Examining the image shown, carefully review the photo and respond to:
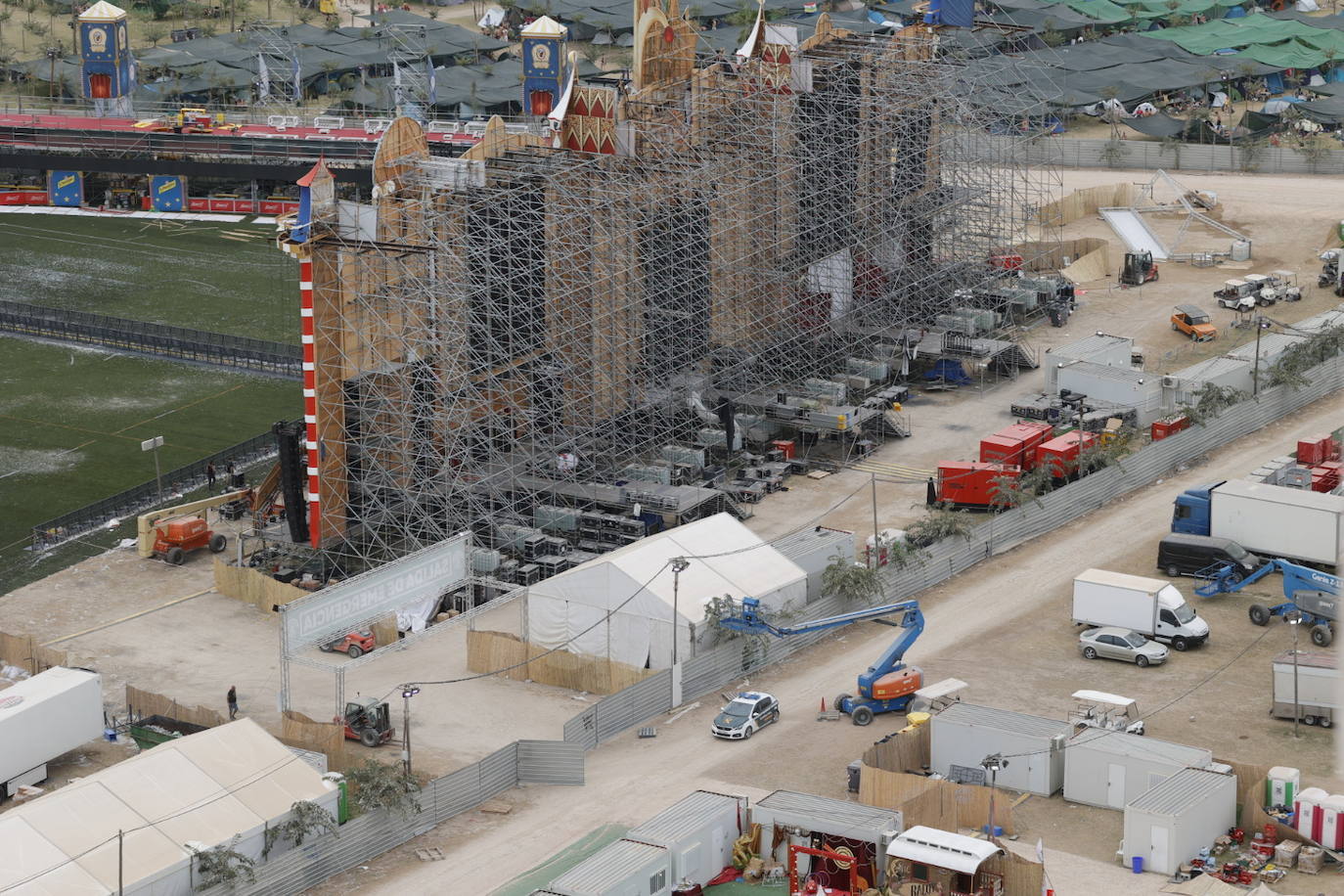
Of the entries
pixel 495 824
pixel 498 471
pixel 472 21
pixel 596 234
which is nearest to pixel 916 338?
pixel 596 234

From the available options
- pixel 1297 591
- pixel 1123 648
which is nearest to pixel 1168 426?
pixel 1297 591

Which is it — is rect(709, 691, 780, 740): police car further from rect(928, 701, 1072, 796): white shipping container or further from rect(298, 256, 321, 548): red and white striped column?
rect(298, 256, 321, 548): red and white striped column

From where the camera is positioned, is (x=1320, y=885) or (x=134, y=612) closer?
(x=1320, y=885)

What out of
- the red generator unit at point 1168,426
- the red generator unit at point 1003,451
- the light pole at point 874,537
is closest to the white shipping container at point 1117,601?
the light pole at point 874,537

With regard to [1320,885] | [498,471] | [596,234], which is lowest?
[1320,885]

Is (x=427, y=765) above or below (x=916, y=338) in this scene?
below

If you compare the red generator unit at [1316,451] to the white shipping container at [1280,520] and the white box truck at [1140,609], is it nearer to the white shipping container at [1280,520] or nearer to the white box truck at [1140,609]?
the white shipping container at [1280,520]

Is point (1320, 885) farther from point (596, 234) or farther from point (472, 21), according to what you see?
point (472, 21)

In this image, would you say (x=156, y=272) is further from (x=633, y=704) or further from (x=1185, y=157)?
(x=633, y=704)
